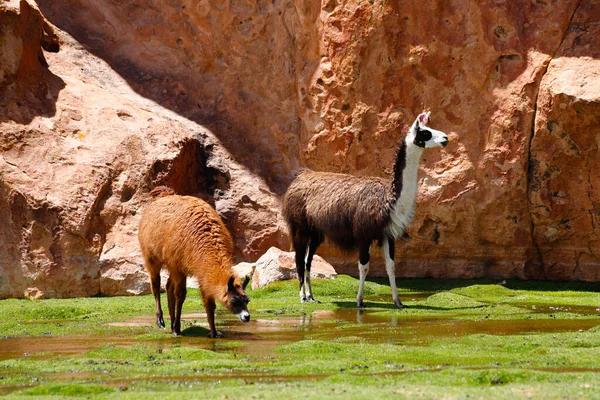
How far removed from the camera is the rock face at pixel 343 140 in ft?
53.6

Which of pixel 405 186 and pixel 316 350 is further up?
pixel 405 186

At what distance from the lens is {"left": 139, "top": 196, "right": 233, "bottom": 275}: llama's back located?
34.4 feet

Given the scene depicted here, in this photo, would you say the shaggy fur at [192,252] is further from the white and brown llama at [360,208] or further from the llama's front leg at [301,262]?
the white and brown llama at [360,208]

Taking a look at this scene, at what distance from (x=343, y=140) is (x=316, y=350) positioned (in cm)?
1006

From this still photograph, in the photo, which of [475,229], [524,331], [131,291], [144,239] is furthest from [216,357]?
[475,229]

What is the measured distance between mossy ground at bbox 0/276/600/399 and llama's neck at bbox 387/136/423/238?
1.44 m

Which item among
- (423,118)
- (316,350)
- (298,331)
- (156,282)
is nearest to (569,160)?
(423,118)

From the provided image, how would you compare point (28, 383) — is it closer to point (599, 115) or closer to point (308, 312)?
point (308, 312)

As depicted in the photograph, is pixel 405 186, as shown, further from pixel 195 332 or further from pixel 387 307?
pixel 195 332

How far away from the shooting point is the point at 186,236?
10.6 metres

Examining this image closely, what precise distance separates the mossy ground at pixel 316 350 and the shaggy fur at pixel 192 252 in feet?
1.51

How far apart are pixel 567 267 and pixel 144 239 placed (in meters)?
9.03

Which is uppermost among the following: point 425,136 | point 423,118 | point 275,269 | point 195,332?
point 423,118

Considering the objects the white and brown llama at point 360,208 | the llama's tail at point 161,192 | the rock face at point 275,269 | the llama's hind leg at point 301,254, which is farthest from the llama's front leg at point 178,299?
the rock face at point 275,269
